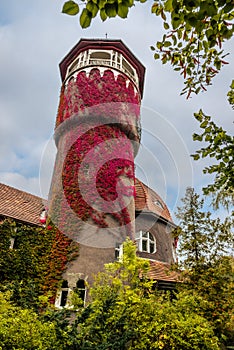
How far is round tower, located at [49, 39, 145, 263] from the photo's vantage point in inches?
544

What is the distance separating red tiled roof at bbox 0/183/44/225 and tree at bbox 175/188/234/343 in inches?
294

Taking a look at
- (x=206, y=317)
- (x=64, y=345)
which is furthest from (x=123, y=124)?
(x=64, y=345)

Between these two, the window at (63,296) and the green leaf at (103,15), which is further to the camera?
the window at (63,296)

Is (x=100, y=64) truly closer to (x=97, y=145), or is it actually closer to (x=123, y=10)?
(x=97, y=145)

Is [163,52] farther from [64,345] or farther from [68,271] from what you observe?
[68,271]

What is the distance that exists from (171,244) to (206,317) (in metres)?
9.09

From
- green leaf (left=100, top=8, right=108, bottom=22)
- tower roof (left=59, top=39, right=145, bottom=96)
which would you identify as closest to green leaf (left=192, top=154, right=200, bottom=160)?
green leaf (left=100, top=8, right=108, bottom=22)

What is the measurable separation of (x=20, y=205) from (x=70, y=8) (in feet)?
49.3

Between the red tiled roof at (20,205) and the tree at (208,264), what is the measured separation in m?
7.46

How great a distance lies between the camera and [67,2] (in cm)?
211

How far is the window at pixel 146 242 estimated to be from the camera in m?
17.1

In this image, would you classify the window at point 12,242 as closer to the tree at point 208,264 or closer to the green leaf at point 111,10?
the tree at point 208,264

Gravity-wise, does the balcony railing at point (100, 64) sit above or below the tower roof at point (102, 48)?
below

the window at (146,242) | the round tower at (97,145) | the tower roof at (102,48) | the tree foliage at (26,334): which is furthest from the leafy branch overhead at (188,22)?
the tower roof at (102,48)
